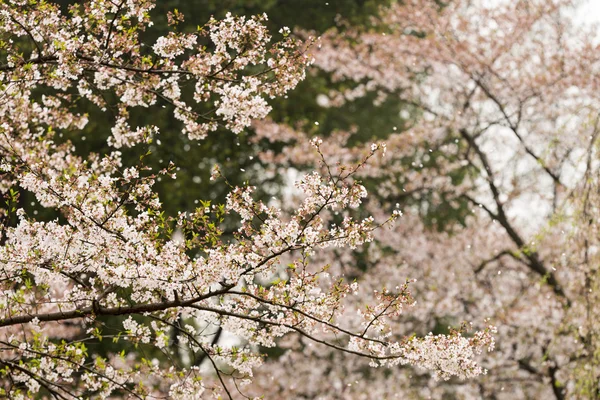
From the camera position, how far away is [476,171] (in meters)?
11.4

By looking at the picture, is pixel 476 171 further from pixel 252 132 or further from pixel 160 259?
pixel 160 259

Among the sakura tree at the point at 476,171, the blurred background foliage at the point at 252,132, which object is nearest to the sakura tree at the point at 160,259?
the sakura tree at the point at 476,171

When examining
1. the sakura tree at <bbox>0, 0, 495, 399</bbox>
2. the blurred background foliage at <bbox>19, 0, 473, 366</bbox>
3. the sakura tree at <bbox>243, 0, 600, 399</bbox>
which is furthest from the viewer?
the blurred background foliage at <bbox>19, 0, 473, 366</bbox>

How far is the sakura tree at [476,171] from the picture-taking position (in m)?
10.6

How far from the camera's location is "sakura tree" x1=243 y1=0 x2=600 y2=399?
34.7 ft

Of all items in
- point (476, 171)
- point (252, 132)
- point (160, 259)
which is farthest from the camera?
point (252, 132)

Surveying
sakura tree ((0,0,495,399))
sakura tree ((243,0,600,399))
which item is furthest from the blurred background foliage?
sakura tree ((0,0,495,399))

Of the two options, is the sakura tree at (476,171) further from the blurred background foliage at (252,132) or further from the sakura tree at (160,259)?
the sakura tree at (160,259)

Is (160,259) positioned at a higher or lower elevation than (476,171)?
lower

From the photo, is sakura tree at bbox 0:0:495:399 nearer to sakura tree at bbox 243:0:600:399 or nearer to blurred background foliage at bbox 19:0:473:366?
sakura tree at bbox 243:0:600:399

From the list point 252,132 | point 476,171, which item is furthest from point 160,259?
point 252,132

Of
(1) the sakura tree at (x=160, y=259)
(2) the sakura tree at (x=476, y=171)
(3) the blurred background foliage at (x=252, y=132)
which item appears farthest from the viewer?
(3) the blurred background foliage at (x=252, y=132)

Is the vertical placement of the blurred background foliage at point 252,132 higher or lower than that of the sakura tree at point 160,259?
higher

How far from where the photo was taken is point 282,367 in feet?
46.5
